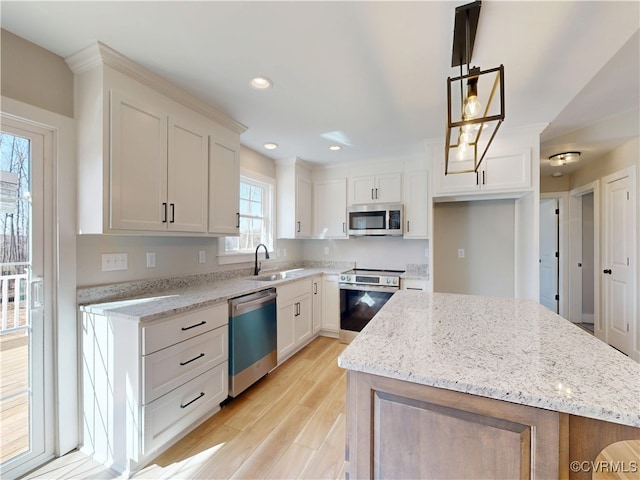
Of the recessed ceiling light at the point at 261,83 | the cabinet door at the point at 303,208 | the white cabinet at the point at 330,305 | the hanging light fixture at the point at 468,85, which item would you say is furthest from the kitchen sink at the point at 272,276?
the hanging light fixture at the point at 468,85

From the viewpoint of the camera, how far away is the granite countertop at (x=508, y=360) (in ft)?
2.37

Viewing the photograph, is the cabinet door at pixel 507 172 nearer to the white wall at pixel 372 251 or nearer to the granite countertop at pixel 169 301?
the white wall at pixel 372 251

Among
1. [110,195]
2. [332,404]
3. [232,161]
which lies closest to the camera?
[110,195]

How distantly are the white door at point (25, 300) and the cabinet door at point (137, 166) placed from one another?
388mm

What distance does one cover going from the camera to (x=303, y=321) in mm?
3268

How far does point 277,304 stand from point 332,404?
1006mm

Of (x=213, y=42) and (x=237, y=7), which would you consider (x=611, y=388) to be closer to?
(x=237, y=7)

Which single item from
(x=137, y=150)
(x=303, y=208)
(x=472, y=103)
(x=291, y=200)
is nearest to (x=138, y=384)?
(x=137, y=150)

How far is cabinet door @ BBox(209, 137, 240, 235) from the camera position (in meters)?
2.39

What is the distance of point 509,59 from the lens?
5.40ft

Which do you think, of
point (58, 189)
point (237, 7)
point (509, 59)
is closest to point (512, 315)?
point (509, 59)

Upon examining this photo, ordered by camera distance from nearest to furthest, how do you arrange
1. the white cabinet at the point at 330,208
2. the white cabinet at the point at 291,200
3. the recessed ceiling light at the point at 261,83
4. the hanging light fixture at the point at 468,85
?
the hanging light fixture at the point at 468,85, the recessed ceiling light at the point at 261,83, the white cabinet at the point at 291,200, the white cabinet at the point at 330,208

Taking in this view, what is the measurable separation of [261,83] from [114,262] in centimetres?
162

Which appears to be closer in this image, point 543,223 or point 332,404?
point 332,404
